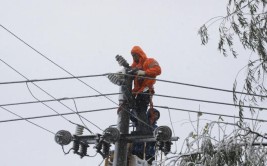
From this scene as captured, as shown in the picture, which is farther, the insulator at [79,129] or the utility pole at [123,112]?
the insulator at [79,129]

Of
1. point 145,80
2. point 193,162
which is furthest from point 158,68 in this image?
point 193,162

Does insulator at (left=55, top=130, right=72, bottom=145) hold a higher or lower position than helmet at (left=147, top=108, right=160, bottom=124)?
lower

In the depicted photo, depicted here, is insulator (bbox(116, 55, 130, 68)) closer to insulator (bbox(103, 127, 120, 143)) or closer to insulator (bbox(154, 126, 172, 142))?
insulator (bbox(103, 127, 120, 143))

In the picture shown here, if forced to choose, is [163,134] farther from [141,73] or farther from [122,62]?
[122,62]

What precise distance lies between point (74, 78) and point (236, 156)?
10.2ft

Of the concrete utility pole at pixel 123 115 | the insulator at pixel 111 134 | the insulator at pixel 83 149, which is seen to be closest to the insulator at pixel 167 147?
the concrete utility pole at pixel 123 115

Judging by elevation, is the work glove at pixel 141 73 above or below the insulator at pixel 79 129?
above

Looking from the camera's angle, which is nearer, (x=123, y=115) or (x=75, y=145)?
(x=123, y=115)

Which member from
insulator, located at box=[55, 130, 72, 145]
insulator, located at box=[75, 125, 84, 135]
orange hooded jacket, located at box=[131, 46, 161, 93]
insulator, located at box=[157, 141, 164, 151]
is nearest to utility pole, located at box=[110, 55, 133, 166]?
orange hooded jacket, located at box=[131, 46, 161, 93]

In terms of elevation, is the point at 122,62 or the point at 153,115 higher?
the point at 122,62

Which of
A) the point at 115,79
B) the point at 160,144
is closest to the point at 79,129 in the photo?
the point at 115,79

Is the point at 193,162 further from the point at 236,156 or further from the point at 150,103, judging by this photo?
the point at 150,103

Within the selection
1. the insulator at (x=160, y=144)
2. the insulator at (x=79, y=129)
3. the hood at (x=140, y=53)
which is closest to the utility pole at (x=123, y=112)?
the insulator at (x=160, y=144)

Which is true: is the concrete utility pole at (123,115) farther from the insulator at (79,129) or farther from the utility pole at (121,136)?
the insulator at (79,129)
